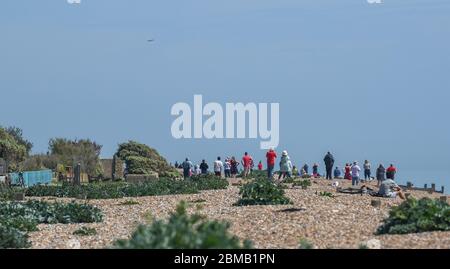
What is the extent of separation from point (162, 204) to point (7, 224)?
795cm

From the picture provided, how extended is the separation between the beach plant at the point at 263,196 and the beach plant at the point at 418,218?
22.2 ft

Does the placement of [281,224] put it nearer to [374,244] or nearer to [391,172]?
→ [374,244]

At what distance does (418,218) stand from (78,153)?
45.1 metres

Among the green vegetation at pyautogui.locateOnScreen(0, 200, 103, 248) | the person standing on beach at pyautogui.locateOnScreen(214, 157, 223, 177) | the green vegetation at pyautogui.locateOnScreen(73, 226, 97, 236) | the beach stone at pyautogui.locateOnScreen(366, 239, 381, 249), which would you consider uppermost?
the person standing on beach at pyautogui.locateOnScreen(214, 157, 223, 177)

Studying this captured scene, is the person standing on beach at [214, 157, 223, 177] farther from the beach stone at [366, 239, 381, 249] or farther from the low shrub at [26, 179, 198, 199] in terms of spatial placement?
the beach stone at [366, 239, 381, 249]

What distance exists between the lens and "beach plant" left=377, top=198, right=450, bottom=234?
55.4ft

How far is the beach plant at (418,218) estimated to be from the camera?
16875 mm

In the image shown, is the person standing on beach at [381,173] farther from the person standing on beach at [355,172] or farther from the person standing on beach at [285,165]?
the person standing on beach at [285,165]

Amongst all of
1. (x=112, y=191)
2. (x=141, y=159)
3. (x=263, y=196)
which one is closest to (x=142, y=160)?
(x=141, y=159)

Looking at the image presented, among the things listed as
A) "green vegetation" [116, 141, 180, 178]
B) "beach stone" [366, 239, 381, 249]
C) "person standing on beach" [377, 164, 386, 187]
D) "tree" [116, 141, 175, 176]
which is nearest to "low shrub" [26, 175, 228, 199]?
"person standing on beach" [377, 164, 386, 187]

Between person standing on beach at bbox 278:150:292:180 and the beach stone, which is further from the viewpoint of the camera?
person standing on beach at bbox 278:150:292:180

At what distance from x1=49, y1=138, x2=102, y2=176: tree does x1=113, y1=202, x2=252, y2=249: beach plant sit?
44.2m

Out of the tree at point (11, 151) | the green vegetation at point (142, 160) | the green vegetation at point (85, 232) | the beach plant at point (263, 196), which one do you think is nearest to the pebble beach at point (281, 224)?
the green vegetation at point (85, 232)
